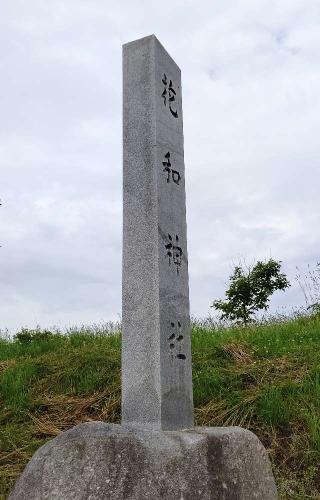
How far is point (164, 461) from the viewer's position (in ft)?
10.3

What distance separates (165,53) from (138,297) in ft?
6.28

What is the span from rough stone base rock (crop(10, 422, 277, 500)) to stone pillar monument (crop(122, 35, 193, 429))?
417 mm

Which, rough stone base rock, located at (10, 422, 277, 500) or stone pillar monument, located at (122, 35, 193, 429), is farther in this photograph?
stone pillar monument, located at (122, 35, 193, 429)

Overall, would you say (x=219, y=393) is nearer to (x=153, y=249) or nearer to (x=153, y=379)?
(x=153, y=379)

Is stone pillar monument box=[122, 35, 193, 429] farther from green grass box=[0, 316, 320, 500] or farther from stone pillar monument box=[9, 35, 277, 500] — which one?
green grass box=[0, 316, 320, 500]

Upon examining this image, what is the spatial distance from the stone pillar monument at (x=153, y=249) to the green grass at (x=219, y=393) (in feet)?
5.28

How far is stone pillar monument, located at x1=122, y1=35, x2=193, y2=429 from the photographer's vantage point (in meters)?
3.78

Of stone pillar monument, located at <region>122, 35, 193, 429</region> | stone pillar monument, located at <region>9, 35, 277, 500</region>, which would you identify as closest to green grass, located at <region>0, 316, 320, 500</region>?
stone pillar monument, located at <region>9, 35, 277, 500</region>

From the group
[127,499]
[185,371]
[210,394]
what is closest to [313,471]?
[210,394]

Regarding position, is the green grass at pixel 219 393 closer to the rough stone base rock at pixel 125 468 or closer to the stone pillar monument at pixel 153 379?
the stone pillar monument at pixel 153 379

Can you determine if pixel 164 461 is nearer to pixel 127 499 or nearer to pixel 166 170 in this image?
pixel 127 499

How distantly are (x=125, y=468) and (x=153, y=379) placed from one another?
0.78 metres

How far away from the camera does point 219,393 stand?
19.6 feet

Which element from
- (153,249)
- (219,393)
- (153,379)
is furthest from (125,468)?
(219,393)
